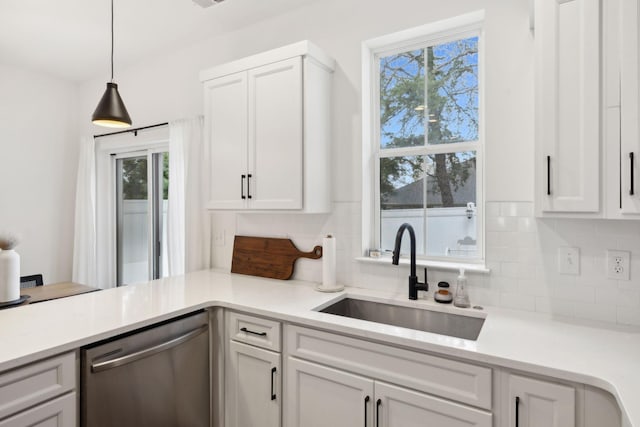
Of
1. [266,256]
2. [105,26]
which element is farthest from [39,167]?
[266,256]

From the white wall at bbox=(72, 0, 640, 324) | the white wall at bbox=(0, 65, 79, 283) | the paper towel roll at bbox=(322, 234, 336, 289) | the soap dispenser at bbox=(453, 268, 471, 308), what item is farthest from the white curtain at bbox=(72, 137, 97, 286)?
the soap dispenser at bbox=(453, 268, 471, 308)

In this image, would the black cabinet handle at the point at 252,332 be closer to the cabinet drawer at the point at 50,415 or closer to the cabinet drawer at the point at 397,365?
the cabinet drawer at the point at 397,365

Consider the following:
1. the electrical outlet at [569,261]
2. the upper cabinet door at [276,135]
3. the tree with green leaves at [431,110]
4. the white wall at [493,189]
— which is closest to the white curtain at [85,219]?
the white wall at [493,189]

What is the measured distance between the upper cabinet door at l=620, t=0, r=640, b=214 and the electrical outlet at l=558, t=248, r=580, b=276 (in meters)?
0.39

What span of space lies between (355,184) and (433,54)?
35.0 inches

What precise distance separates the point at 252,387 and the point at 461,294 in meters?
1.15

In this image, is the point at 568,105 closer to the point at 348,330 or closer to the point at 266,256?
the point at 348,330

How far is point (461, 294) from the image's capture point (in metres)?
1.80

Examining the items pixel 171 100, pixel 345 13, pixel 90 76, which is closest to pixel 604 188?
pixel 345 13

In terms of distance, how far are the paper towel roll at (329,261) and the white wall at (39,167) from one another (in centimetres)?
296

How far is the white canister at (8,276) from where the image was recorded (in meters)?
1.76

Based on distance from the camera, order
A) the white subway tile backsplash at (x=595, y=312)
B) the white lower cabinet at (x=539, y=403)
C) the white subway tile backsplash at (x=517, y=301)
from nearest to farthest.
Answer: the white lower cabinet at (x=539, y=403)
the white subway tile backsplash at (x=595, y=312)
the white subway tile backsplash at (x=517, y=301)

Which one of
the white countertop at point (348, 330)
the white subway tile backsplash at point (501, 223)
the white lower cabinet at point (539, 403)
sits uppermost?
the white subway tile backsplash at point (501, 223)

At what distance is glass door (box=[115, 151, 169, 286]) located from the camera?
3.42 metres
